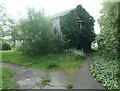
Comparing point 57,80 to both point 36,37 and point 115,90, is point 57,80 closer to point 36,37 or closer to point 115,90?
point 115,90

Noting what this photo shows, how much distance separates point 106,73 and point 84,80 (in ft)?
4.99

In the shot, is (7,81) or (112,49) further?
(112,49)

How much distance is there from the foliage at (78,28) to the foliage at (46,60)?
7.93 feet

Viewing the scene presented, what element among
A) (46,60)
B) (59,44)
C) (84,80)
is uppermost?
(59,44)

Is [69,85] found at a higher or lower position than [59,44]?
lower

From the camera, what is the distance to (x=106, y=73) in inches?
697

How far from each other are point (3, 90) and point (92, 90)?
4698 mm

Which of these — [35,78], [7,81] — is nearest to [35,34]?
[35,78]

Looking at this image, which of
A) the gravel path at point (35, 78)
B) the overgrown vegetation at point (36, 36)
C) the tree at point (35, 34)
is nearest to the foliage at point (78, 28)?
the overgrown vegetation at point (36, 36)

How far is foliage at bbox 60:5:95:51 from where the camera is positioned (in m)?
27.8

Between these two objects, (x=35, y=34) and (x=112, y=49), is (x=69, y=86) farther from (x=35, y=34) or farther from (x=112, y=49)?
(x=35, y=34)

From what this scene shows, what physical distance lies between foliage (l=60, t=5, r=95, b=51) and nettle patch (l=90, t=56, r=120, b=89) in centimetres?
744

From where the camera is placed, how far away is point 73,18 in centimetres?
2814

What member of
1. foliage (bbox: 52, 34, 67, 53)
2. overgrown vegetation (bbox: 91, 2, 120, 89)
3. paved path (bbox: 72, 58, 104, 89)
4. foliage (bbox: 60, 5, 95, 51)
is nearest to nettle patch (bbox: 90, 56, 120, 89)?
overgrown vegetation (bbox: 91, 2, 120, 89)
